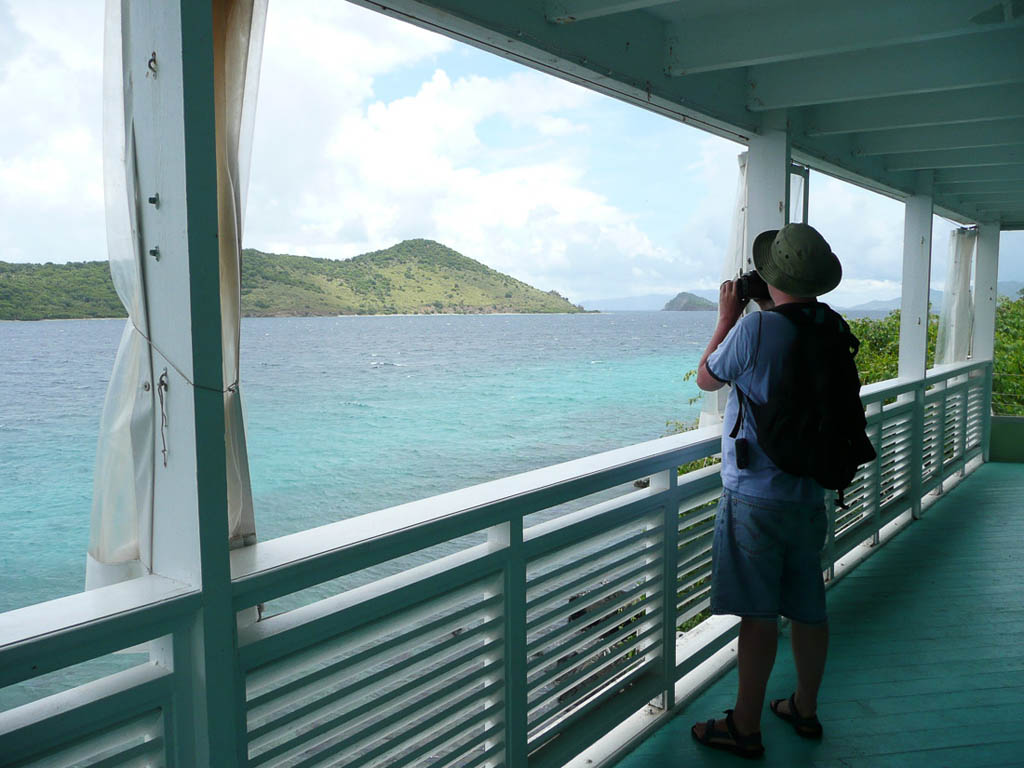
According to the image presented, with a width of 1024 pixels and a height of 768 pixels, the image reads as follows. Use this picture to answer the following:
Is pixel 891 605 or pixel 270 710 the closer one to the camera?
pixel 270 710

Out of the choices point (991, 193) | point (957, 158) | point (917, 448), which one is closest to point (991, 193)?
point (991, 193)

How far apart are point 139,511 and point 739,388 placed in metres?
1.55

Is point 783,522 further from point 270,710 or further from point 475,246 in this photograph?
point 475,246

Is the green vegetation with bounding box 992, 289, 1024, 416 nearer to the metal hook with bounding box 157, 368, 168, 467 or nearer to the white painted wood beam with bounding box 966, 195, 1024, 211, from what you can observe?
the white painted wood beam with bounding box 966, 195, 1024, 211

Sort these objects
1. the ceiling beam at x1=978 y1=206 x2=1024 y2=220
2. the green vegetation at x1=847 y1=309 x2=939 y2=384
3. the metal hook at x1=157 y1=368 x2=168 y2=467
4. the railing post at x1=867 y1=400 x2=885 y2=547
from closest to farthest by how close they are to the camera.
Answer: the metal hook at x1=157 y1=368 x2=168 y2=467 < the railing post at x1=867 y1=400 x2=885 y2=547 < the ceiling beam at x1=978 y1=206 x2=1024 y2=220 < the green vegetation at x1=847 y1=309 x2=939 y2=384

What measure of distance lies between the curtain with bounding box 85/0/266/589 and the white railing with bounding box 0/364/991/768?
19 centimetres

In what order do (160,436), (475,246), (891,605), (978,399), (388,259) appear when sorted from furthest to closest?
(475,246) < (388,259) < (978,399) < (891,605) < (160,436)

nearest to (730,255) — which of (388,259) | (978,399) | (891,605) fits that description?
(891,605)

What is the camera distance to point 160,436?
135cm

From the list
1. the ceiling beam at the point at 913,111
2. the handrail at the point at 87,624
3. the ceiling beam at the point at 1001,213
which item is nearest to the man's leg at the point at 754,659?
the handrail at the point at 87,624

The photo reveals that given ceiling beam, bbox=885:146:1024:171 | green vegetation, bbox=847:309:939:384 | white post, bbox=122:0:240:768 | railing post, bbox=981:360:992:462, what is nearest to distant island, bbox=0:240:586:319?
green vegetation, bbox=847:309:939:384

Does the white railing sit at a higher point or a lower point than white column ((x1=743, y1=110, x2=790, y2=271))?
lower

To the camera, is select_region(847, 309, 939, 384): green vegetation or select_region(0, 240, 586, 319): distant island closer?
select_region(847, 309, 939, 384): green vegetation

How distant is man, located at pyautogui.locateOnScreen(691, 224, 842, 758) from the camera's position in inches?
→ 81.7
